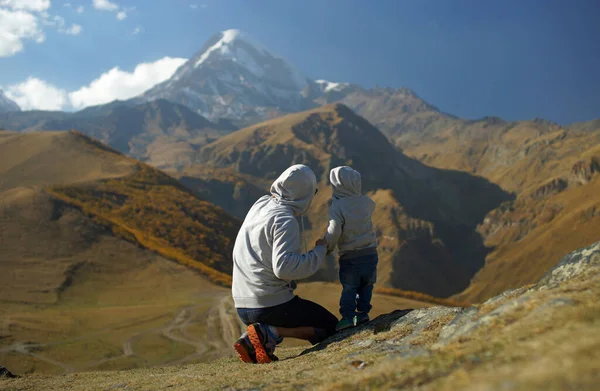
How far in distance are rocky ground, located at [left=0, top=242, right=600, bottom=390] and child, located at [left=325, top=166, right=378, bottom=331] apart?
1.84 feet

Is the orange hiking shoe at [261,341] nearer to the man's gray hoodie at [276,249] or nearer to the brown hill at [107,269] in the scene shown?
the man's gray hoodie at [276,249]

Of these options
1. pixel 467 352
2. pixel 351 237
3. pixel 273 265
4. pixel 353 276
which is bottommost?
pixel 353 276

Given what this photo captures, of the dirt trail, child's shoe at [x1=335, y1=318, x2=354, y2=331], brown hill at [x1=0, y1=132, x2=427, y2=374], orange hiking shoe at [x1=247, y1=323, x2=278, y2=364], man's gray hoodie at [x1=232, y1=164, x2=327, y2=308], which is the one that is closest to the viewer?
man's gray hoodie at [x1=232, y1=164, x2=327, y2=308]

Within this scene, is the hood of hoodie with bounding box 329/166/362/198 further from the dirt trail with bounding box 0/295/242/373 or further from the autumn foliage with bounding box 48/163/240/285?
the autumn foliage with bounding box 48/163/240/285

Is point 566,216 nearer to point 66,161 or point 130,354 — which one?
point 66,161

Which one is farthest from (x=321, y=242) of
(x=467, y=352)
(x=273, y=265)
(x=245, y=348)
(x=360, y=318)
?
(x=467, y=352)

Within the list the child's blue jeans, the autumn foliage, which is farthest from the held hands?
the autumn foliage

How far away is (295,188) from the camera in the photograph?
25.8 feet

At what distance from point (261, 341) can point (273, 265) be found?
1.40 m

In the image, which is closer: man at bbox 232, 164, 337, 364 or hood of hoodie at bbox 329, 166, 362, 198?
man at bbox 232, 164, 337, 364

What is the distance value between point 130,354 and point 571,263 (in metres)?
33.2

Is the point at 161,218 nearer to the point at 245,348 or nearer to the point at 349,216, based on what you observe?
the point at 349,216

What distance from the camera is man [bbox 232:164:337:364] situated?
736 cm

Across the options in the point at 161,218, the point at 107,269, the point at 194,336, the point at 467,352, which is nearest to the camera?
the point at 467,352
